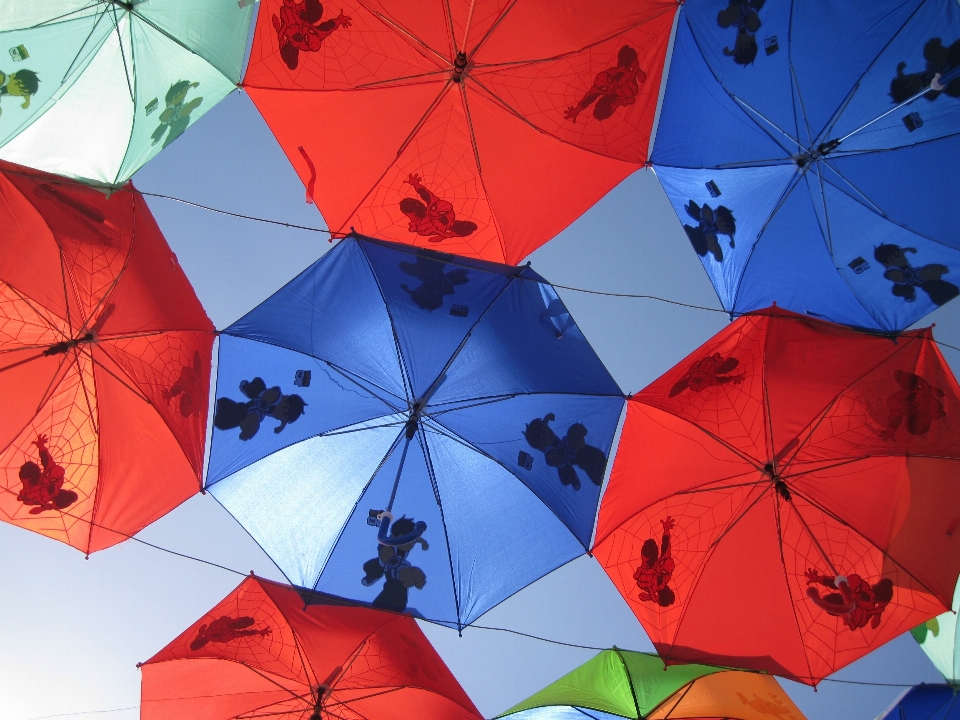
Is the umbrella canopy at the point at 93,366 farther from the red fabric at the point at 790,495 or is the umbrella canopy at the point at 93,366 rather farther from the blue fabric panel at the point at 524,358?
the red fabric at the point at 790,495

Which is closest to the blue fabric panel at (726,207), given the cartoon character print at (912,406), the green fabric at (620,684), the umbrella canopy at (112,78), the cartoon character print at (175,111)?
the cartoon character print at (912,406)

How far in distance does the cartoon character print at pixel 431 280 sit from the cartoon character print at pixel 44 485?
9.45 ft

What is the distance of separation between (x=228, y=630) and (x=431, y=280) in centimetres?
299

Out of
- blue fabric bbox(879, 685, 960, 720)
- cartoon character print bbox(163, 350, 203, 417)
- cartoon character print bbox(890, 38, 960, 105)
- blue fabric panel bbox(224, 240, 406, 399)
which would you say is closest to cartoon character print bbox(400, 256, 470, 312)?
blue fabric panel bbox(224, 240, 406, 399)

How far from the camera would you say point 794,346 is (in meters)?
5.50

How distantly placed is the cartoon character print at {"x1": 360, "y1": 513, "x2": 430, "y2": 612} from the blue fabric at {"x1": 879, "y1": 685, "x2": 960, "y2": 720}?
3642mm

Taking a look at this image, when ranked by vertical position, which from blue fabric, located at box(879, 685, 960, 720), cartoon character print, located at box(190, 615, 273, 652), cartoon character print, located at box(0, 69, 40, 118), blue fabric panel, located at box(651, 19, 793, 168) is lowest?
blue fabric, located at box(879, 685, 960, 720)

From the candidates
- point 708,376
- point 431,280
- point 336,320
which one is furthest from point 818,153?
point 336,320

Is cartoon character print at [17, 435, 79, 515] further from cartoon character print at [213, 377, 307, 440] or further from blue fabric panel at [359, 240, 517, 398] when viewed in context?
blue fabric panel at [359, 240, 517, 398]

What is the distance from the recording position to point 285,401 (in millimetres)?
5594

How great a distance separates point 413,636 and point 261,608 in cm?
116

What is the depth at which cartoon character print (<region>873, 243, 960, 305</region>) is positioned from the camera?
19.3 feet

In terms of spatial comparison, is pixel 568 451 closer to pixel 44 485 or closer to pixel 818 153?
pixel 818 153

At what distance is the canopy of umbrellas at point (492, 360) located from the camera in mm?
5453
